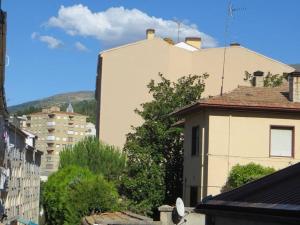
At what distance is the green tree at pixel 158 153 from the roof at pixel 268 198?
77.7 feet

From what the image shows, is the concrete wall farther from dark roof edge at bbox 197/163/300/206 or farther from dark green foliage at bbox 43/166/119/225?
dark roof edge at bbox 197/163/300/206

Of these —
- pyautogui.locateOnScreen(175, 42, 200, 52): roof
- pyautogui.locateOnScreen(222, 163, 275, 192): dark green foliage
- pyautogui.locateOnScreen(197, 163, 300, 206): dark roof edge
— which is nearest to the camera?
pyautogui.locateOnScreen(197, 163, 300, 206): dark roof edge

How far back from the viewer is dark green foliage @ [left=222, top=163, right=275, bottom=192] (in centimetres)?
2744

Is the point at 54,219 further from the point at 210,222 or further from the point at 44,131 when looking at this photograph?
the point at 44,131

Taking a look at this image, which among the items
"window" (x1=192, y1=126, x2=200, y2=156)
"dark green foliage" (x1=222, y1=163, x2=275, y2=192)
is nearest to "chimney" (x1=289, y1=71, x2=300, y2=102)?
"dark green foliage" (x1=222, y1=163, x2=275, y2=192)

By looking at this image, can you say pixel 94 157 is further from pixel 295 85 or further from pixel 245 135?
pixel 295 85

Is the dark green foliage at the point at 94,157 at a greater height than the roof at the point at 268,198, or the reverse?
the dark green foliage at the point at 94,157

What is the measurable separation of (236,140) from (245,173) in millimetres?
1769

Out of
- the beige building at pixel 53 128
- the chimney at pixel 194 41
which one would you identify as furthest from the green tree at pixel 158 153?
the beige building at pixel 53 128

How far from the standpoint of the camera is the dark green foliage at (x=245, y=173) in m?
27.4

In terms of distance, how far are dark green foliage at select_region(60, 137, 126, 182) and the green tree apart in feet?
61.8

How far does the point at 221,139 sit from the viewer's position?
28891 mm

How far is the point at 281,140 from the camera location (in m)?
29.1

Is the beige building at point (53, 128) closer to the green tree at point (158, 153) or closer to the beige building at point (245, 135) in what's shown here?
the green tree at point (158, 153)
